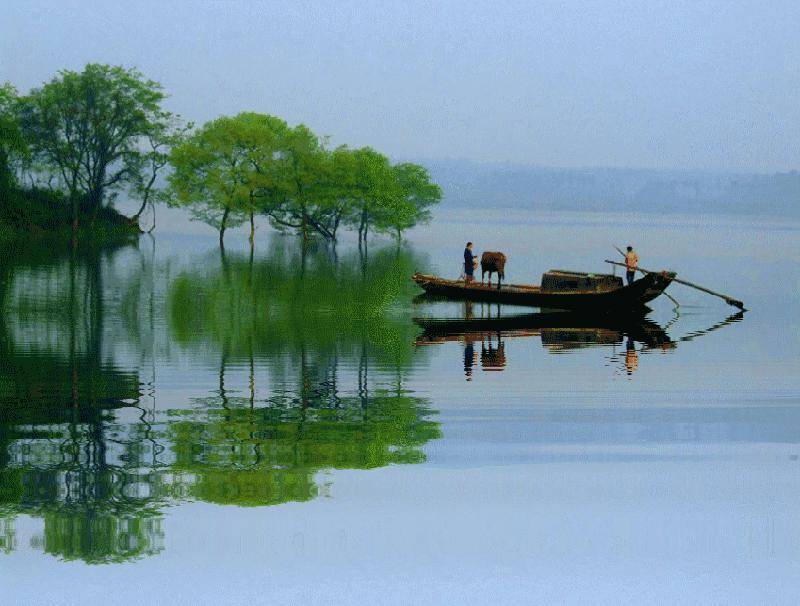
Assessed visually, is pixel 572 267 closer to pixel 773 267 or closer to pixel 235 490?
pixel 773 267

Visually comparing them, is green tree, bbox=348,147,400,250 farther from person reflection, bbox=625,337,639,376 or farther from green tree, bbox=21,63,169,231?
person reflection, bbox=625,337,639,376

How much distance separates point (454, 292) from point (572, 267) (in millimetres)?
50194

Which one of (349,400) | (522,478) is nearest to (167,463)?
(522,478)

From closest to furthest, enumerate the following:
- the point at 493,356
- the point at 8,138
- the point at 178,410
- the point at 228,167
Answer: the point at 178,410 < the point at 493,356 < the point at 8,138 < the point at 228,167

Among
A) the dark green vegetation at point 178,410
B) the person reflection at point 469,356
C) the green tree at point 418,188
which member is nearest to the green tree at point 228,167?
the green tree at point 418,188

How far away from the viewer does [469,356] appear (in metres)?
33.8

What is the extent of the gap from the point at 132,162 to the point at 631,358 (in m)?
77.1

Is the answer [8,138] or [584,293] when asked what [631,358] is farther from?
[8,138]

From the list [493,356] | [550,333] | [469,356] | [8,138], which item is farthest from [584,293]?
[8,138]

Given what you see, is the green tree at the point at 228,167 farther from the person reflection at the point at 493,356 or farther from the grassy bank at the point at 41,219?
the person reflection at the point at 493,356

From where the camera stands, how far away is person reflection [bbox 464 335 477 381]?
1188 inches

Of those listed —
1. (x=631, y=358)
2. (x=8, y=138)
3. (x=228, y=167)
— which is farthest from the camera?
(x=228, y=167)

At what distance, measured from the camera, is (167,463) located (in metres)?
18.4

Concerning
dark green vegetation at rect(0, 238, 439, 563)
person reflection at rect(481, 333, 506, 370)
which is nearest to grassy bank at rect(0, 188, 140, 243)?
dark green vegetation at rect(0, 238, 439, 563)
